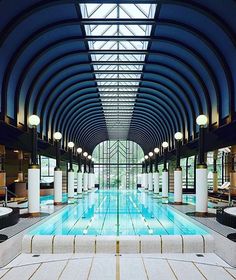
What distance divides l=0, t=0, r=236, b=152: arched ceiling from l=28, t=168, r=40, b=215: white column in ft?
9.05

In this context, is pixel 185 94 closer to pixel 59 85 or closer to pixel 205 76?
pixel 205 76

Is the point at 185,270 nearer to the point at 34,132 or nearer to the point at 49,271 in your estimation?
the point at 49,271

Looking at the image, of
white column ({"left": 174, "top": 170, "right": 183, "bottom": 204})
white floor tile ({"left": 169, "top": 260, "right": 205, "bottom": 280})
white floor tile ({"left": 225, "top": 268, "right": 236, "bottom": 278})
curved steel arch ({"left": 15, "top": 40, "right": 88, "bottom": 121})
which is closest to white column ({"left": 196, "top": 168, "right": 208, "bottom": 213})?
white column ({"left": 174, "top": 170, "right": 183, "bottom": 204})

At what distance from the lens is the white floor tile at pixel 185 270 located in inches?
243

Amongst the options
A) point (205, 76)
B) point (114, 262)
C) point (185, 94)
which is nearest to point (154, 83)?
point (185, 94)

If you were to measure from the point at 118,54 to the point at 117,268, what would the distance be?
487 inches

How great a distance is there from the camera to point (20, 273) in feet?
21.0

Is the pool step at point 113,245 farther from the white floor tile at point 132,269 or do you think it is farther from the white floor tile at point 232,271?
the white floor tile at point 232,271

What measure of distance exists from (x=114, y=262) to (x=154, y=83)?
15.7m

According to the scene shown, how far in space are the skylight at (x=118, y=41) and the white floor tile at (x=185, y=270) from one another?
889 cm

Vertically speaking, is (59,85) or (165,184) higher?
(59,85)

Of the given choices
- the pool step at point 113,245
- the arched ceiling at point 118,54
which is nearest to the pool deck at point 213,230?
the pool step at point 113,245

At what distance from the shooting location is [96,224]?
41.7ft

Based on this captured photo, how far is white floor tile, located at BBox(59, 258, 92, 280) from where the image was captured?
621cm
